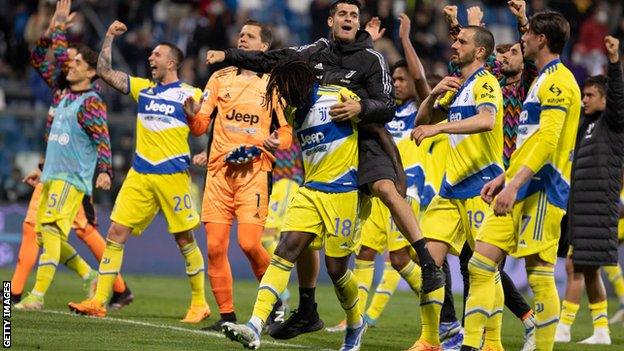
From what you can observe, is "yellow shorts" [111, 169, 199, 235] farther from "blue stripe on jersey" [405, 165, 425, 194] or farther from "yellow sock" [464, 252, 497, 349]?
"yellow sock" [464, 252, 497, 349]

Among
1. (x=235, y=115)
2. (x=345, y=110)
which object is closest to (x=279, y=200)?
(x=235, y=115)

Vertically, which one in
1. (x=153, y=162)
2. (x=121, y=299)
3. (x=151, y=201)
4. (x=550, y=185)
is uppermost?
(x=550, y=185)

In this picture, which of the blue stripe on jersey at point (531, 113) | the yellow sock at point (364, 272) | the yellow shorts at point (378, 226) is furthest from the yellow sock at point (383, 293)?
the blue stripe on jersey at point (531, 113)

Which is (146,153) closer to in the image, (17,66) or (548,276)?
(548,276)

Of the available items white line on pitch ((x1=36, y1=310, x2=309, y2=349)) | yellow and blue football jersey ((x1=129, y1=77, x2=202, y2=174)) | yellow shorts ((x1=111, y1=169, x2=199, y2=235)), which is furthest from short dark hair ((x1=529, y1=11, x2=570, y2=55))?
yellow shorts ((x1=111, y1=169, x2=199, y2=235))

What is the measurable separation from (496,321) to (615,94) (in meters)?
2.93

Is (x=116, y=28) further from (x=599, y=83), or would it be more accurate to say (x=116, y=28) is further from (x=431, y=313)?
(x=599, y=83)

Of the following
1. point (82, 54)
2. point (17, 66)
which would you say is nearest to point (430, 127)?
point (82, 54)

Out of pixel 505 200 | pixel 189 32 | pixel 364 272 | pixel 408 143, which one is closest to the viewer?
pixel 505 200

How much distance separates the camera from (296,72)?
9391 mm

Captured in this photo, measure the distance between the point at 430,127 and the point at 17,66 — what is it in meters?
15.3

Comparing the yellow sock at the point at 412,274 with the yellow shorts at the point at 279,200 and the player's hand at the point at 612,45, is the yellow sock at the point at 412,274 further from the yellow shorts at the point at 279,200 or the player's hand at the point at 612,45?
the yellow shorts at the point at 279,200

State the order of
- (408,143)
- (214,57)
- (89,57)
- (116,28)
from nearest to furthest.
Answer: (214,57), (116,28), (408,143), (89,57)

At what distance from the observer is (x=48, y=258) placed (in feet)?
42.3
